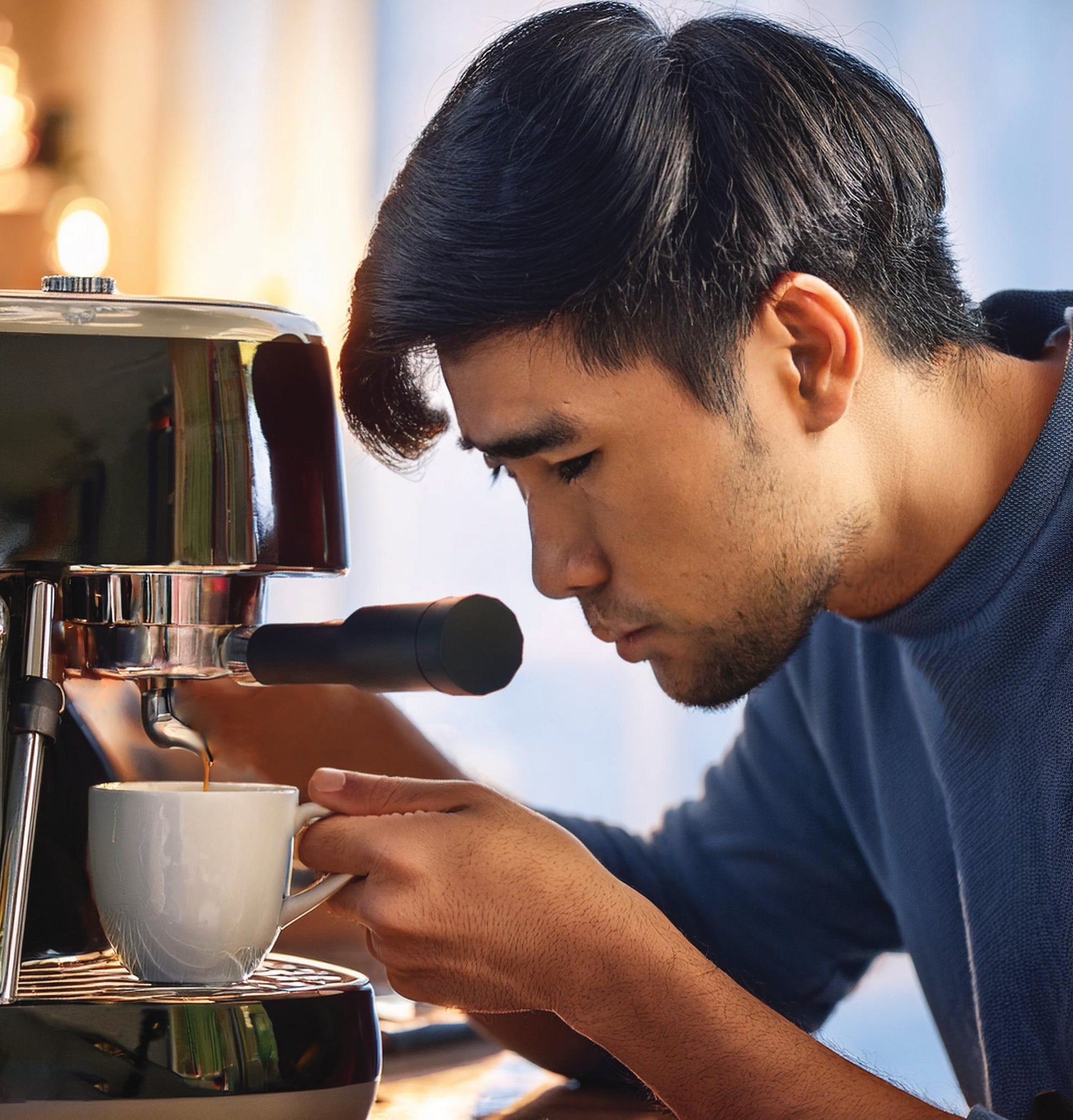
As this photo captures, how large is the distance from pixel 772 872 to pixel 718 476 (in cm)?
40

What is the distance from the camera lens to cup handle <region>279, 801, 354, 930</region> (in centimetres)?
68

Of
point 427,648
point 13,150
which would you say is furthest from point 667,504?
point 13,150

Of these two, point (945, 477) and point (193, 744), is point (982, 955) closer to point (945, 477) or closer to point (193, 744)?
point (945, 477)

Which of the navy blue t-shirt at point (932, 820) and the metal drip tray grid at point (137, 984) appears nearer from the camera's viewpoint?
the metal drip tray grid at point (137, 984)

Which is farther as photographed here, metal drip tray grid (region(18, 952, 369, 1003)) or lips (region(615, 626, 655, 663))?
lips (region(615, 626, 655, 663))

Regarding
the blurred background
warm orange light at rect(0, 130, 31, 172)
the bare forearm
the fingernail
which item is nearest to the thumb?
the fingernail

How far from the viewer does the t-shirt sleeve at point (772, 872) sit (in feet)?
3.58

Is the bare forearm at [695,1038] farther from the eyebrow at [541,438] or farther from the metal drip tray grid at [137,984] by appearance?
the eyebrow at [541,438]

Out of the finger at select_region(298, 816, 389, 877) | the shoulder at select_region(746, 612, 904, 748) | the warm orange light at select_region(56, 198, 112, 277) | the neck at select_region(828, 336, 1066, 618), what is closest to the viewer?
the finger at select_region(298, 816, 389, 877)

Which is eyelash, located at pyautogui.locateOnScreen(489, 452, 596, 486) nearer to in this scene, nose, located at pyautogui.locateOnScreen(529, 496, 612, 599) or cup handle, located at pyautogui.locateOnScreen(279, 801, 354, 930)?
nose, located at pyautogui.locateOnScreen(529, 496, 612, 599)

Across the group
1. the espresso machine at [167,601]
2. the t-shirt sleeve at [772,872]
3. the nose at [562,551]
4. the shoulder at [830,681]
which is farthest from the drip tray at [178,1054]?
the shoulder at [830,681]

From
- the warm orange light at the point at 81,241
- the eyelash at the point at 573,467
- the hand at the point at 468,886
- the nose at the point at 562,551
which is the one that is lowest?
the hand at the point at 468,886

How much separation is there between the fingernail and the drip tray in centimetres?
10

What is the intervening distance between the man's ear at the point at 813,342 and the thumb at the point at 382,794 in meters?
0.31
